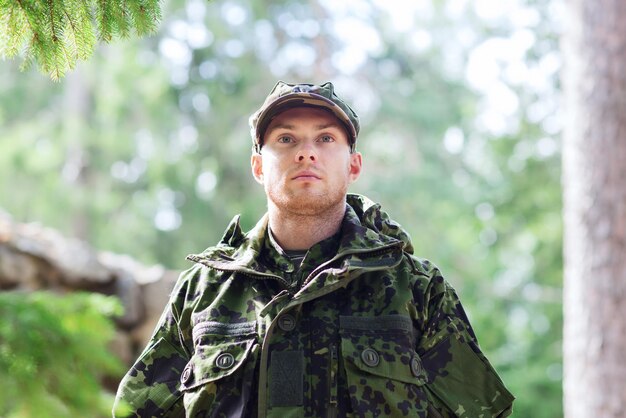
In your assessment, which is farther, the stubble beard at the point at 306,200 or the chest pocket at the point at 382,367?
the stubble beard at the point at 306,200

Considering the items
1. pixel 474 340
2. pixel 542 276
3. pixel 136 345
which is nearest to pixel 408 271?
pixel 474 340

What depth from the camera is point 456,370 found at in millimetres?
2734

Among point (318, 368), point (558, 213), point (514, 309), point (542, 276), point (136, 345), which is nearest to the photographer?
point (318, 368)

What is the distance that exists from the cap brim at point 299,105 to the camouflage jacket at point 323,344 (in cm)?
33

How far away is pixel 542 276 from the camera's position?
14.5 metres

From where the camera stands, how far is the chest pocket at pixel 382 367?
8.57 feet

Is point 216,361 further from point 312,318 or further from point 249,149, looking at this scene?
point 249,149

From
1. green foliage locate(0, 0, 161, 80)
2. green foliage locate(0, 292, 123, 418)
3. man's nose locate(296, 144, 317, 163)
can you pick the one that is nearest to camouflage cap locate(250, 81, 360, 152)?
man's nose locate(296, 144, 317, 163)

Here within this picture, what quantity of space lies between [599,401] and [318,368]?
4049 millimetres

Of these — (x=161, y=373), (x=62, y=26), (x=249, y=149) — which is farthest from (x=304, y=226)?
(x=249, y=149)

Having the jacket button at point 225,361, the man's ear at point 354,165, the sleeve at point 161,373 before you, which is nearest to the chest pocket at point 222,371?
the jacket button at point 225,361

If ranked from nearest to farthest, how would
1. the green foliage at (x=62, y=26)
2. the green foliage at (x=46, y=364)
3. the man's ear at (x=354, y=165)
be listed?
the green foliage at (x=46, y=364) < the green foliage at (x=62, y=26) < the man's ear at (x=354, y=165)

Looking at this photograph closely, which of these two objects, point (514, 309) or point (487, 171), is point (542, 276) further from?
point (487, 171)

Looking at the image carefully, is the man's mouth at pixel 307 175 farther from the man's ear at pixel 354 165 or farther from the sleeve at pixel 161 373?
the sleeve at pixel 161 373
